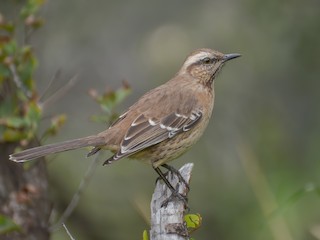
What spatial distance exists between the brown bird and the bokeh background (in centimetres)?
200

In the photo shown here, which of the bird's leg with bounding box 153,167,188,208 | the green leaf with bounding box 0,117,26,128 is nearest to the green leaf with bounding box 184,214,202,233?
the bird's leg with bounding box 153,167,188,208

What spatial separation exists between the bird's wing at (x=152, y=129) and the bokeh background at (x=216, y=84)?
2204mm

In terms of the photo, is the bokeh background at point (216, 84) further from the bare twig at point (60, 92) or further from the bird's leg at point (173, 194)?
the bird's leg at point (173, 194)

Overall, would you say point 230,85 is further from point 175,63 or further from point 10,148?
point 10,148

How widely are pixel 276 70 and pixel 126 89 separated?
4.40 meters

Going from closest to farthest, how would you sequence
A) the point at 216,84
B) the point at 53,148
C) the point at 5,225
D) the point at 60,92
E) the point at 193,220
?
1. the point at 193,220
2. the point at 5,225
3. the point at 53,148
4. the point at 60,92
5. the point at 216,84

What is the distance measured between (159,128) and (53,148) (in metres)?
0.92

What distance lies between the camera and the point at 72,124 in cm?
1001

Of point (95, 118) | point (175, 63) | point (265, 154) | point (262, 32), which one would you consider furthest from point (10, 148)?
point (262, 32)

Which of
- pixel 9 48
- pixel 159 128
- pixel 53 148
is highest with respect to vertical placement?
pixel 9 48

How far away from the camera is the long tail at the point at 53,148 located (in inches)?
232

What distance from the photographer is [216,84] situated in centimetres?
1055

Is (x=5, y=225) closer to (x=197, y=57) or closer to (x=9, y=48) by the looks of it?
(x=9, y=48)

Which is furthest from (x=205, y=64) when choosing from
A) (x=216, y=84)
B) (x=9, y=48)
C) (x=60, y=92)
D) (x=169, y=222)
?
(x=216, y=84)
